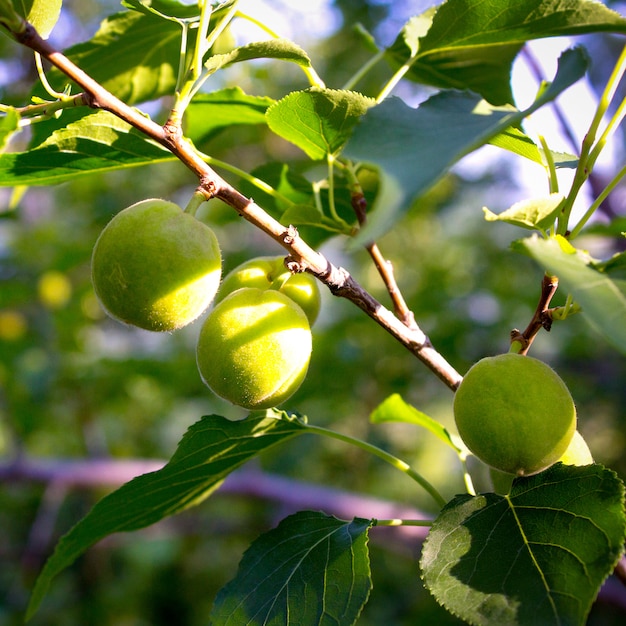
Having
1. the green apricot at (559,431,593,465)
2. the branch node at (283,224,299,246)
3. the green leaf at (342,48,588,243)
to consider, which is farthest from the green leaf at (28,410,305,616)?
the green leaf at (342,48,588,243)

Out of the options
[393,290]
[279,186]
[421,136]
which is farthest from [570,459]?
[279,186]

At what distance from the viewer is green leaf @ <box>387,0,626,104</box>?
935 mm

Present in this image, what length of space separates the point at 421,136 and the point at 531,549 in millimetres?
592

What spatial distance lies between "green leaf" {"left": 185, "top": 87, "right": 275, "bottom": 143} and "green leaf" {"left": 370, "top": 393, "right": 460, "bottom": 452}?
0.64m

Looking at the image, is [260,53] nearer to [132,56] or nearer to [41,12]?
[41,12]

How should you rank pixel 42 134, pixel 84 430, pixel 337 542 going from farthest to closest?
pixel 84 430 → pixel 42 134 → pixel 337 542

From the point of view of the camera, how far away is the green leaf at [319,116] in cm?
103

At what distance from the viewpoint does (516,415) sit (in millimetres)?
922

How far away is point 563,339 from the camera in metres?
3.91

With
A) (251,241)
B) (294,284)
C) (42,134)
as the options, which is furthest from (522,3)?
(251,241)

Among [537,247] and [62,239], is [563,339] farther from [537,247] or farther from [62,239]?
[537,247]

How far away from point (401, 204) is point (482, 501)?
0.64m

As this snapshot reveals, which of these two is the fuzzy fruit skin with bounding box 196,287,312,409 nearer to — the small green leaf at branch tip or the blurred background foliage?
the small green leaf at branch tip

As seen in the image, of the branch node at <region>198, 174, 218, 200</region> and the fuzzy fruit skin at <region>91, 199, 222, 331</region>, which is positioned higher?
the branch node at <region>198, 174, 218, 200</region>
